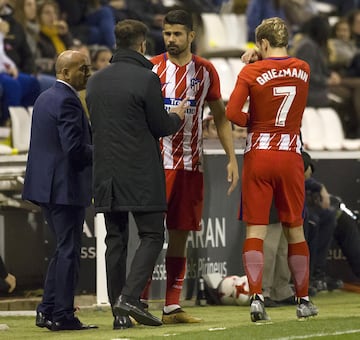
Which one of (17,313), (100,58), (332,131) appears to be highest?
(100,58)

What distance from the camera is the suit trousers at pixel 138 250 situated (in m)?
9.12

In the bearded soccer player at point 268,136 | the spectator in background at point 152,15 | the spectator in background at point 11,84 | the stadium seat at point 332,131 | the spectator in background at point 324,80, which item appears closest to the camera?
the bearded soccer player at point 268,136

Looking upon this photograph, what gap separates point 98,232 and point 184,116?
212cm

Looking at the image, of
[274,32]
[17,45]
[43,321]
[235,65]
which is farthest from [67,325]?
[235,65]

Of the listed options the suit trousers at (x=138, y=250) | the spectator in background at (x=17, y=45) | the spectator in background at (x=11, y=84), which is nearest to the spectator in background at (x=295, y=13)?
the spectator in background at (x=17, y=45)

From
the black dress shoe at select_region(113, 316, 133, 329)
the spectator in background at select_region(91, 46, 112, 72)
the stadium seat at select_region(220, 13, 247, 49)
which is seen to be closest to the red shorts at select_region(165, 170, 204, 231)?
the black dress shoe at select_region(113, 316, 133, 329)

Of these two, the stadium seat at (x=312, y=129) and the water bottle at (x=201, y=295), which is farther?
the stadium seat at (x=312, y=129)

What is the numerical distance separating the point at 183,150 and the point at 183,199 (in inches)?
14.0

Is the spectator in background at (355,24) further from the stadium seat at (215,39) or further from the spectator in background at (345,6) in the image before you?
the spectator in background at (345,6)

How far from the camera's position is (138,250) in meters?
9.19

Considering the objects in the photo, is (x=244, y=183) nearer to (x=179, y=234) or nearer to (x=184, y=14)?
(x=179, y=234)

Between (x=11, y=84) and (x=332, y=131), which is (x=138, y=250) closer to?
(x=11, y=84)

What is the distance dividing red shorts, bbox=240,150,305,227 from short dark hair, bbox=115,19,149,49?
3.71ft

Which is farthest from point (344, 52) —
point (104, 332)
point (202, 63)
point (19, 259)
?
point (104, 332)
